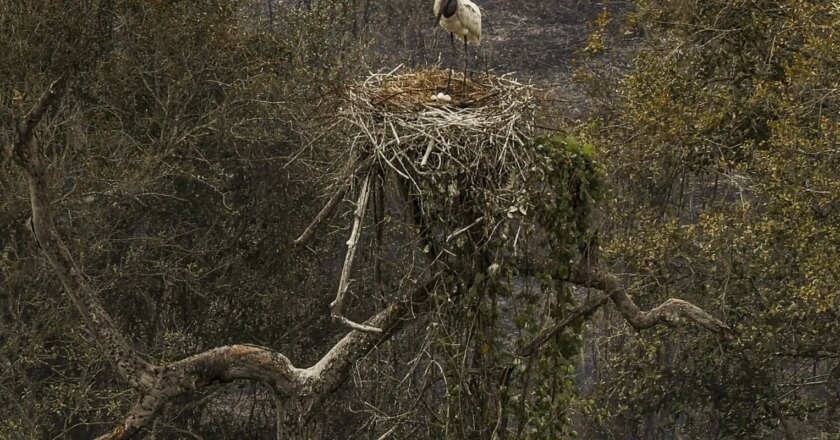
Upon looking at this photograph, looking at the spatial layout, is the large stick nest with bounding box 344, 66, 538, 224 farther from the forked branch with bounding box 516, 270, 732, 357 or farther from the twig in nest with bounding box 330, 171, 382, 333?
the forked branch with bounding box 516, 270, 732, 357

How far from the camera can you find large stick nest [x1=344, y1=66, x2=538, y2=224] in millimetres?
6934

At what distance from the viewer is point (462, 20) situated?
8.22m

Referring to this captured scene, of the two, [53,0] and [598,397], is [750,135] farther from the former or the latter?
[53,0]

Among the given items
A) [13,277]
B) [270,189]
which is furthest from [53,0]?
[270,189]

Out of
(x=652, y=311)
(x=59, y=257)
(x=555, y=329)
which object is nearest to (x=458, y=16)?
(x=555, y=329)

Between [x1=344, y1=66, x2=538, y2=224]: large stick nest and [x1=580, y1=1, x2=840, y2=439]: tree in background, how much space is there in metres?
4.04

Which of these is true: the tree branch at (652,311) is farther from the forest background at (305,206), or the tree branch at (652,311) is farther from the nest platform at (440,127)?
the nest platform at (440,127)

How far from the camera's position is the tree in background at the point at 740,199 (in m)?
11.5

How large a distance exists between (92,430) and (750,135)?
10399 millimetres

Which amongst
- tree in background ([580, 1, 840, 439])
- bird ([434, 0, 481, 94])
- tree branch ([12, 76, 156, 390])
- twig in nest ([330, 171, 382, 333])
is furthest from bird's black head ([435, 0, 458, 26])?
tree in background ([580, 1, 840, 439])

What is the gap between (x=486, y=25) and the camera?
32.2 meters

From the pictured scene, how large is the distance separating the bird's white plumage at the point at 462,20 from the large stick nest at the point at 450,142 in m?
0.89

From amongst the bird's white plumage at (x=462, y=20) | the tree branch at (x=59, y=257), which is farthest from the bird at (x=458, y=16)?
the tree branch at (x=59, y=257)

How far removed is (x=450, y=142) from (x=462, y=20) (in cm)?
161
